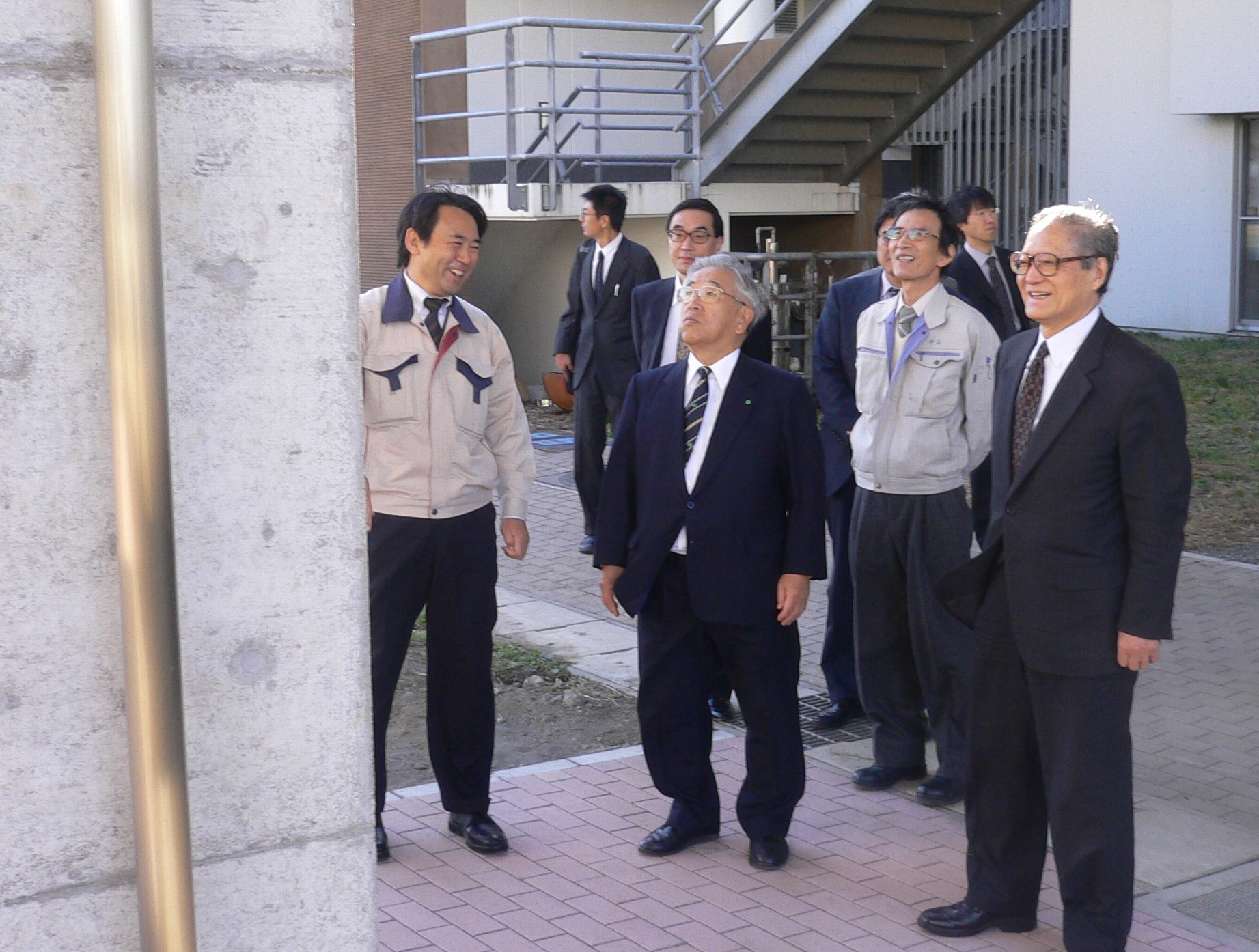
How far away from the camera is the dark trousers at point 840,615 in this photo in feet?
20.1

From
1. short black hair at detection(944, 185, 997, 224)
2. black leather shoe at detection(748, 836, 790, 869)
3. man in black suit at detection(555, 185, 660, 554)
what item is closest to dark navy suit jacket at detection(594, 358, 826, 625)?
black leather shoe at detection(748, 836, 790, 869)

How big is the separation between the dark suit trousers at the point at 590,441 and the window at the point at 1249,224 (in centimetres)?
1182

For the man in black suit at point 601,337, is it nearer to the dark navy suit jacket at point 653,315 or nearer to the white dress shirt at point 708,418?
the dark navy suit jacket at point 653,315

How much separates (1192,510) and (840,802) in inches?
223

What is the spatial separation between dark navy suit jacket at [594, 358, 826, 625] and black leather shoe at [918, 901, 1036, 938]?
1005 millimetres

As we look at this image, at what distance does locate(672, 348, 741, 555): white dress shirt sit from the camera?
4805mm

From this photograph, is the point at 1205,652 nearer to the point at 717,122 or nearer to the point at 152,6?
the point at 152,6

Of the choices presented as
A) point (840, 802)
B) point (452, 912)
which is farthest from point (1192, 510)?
point (452, 912)

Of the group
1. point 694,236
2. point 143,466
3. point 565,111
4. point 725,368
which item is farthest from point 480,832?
point 565,111

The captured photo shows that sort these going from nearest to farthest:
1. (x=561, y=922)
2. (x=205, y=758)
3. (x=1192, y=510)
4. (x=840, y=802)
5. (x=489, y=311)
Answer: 1. (x=205, y=758)
2. (x=561, y=922)
3. (x=840, y=802)
4. (x=1192, y=510)
5. (x=489, y=311)

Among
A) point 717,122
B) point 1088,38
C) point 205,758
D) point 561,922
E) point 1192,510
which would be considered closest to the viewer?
point 205,758

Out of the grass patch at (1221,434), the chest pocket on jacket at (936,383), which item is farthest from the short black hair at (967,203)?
the chest pocket on jacket at (936,383)

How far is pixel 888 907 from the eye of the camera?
4.50 m

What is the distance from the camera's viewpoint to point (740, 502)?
4.74 metres
